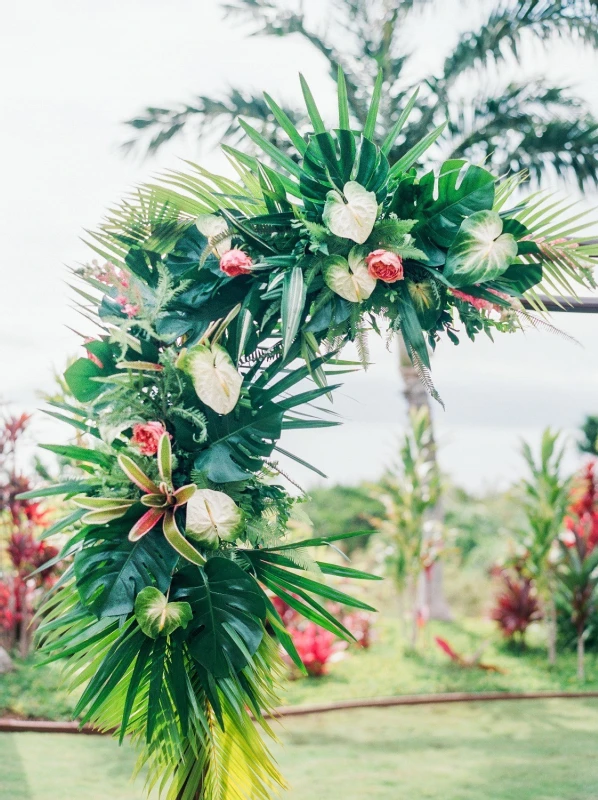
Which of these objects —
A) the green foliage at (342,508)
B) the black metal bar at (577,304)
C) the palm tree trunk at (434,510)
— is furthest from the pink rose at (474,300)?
the green foliage at (342,508)

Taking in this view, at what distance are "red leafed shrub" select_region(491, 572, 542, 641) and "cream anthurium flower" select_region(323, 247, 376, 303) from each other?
504 centimetres

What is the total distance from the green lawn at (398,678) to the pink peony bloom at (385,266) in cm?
353

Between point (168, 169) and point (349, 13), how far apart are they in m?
6.03

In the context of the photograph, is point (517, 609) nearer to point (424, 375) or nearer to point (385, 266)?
point (424, 375)

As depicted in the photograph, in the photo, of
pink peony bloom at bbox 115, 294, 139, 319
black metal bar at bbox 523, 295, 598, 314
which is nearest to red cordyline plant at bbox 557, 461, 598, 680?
black metal bar at bbox 523, 295, 598, 314

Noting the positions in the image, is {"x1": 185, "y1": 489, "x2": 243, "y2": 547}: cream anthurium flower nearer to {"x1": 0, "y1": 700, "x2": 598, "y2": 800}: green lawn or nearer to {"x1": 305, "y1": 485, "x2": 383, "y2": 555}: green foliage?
{"x1": 0, "y1": 700, "x2": 598, "y2": 800}: green lawn

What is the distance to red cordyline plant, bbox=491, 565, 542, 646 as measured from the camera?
6051mm

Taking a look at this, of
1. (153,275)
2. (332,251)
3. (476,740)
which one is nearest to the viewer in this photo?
(332,251)

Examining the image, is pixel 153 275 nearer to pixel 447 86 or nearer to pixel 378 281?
pixel 378 281

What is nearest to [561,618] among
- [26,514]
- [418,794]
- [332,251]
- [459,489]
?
[418,794]

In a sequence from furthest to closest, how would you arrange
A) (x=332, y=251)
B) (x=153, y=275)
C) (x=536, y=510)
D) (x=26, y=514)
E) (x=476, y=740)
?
(x=536, y=510) < (x=26, y=514) < (x=476, y=740) < (x=153, y=275) < (x=332, y=251)

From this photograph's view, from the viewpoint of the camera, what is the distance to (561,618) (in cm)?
603

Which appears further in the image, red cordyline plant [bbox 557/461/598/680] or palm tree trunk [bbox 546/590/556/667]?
palm tree trunk [bbox 546/590/556/667]

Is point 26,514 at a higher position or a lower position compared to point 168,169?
lower
